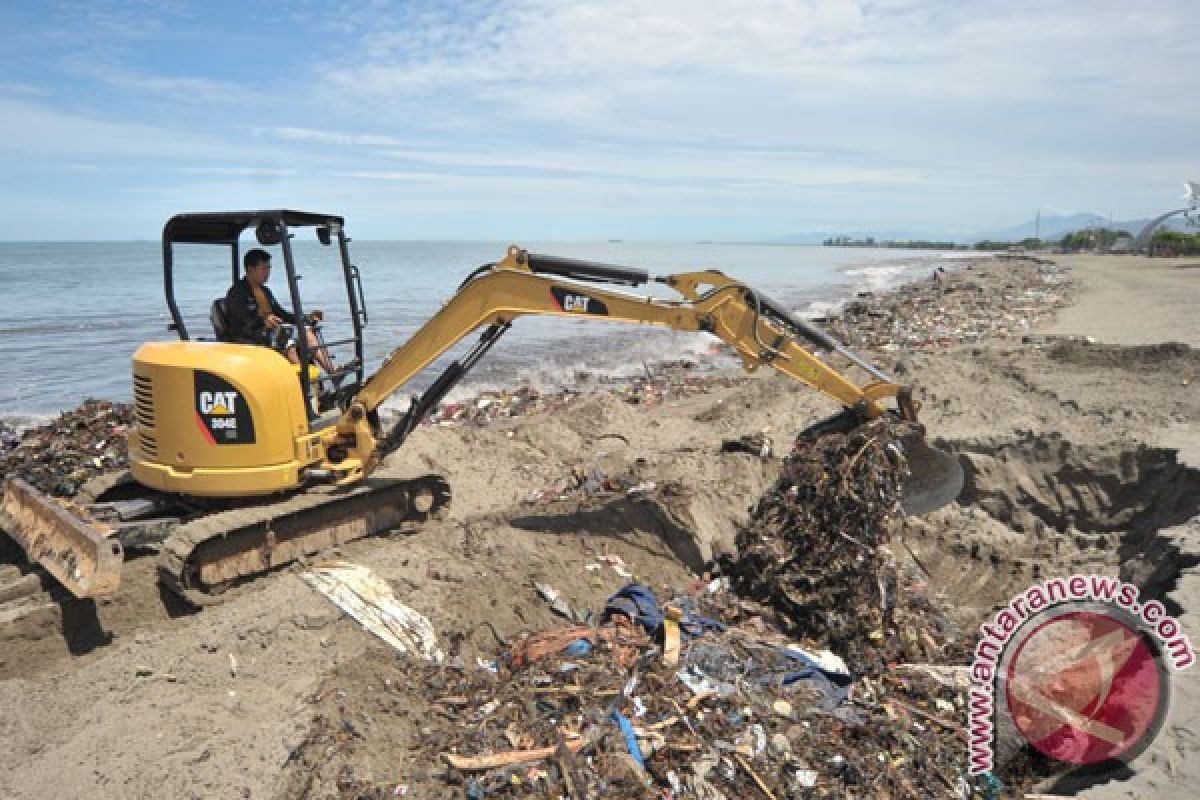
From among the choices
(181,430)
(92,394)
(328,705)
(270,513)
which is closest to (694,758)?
(328,705)

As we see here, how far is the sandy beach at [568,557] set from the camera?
4027mm

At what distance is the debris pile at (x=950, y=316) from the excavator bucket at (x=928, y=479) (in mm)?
11075

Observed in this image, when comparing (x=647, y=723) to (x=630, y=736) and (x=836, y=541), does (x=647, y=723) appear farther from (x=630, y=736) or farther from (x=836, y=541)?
(x=836, y=541)

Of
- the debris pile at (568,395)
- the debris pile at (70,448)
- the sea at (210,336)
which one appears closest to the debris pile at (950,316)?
the sea at (210,336)

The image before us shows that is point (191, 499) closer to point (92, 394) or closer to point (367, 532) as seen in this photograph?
point (367, 532)

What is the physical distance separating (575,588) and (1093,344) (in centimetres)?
1187

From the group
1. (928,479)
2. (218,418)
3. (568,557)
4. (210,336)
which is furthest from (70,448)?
(928,479)

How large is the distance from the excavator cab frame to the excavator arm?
452 millimetres

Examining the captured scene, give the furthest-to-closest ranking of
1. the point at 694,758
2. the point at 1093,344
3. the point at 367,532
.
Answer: the point at 1093,344, the point at 367,532, the point at 694,758

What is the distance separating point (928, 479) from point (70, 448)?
36.3 feet

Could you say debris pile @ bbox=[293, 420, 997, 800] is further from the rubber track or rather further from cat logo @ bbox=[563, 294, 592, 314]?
cat logo @ bbox=[563, 294, 592, 314]

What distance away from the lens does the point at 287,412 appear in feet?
19.3

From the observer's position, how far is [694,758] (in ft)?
13.3

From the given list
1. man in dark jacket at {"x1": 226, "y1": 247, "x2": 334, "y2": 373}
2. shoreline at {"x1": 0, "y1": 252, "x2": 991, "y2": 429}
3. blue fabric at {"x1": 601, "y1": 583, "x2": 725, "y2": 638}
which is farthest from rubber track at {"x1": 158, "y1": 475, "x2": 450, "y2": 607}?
shoreline at {"x1": 0, "y1": 252, "x2": 991, "y2": 429}
